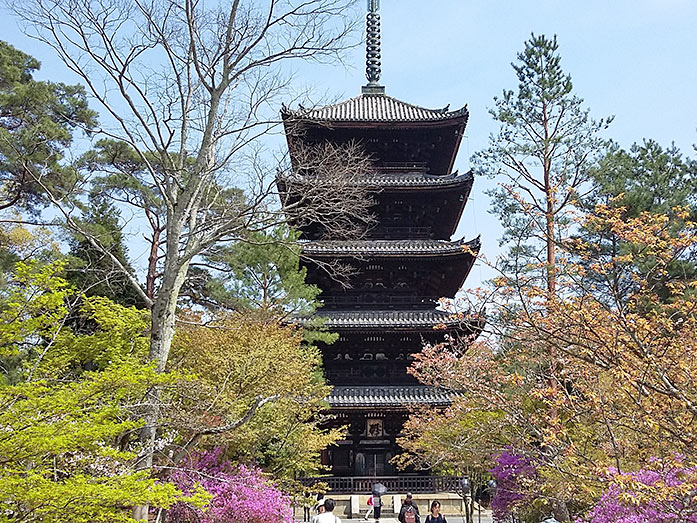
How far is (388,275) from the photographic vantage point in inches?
846

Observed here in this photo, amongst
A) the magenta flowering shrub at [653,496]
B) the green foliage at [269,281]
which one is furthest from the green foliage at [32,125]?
the magenta flowering shrub at [653,496]

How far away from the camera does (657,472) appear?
6.70 m

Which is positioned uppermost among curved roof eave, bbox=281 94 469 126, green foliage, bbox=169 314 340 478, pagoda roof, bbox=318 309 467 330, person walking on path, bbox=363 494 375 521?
curved roof eave, bbox=281 94 469 126

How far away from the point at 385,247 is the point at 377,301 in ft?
6.48

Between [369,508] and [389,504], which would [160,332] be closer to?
[369,508]

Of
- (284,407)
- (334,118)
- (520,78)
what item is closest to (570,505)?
(284,407)

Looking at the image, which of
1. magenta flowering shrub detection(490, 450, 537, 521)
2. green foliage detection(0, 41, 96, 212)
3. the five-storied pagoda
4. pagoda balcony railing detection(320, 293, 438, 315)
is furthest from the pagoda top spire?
magenta flowering shrub detection(490, 450, 537, 521)

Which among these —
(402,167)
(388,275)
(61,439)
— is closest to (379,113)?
(402,167)

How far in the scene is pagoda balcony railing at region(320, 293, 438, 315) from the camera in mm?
21297

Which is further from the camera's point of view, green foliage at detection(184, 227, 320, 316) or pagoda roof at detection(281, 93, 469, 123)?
pagoda roof at detection(281, 93, 469, 123)

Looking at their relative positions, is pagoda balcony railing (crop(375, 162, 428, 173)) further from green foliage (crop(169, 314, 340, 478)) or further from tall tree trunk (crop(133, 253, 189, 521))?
tall tree trunk (crop(133, 253, 189, 521))

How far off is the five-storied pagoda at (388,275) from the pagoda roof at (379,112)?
68mm

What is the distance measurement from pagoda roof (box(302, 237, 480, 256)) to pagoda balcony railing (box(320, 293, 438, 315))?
71.6 inches

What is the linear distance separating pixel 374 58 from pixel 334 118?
662cm
